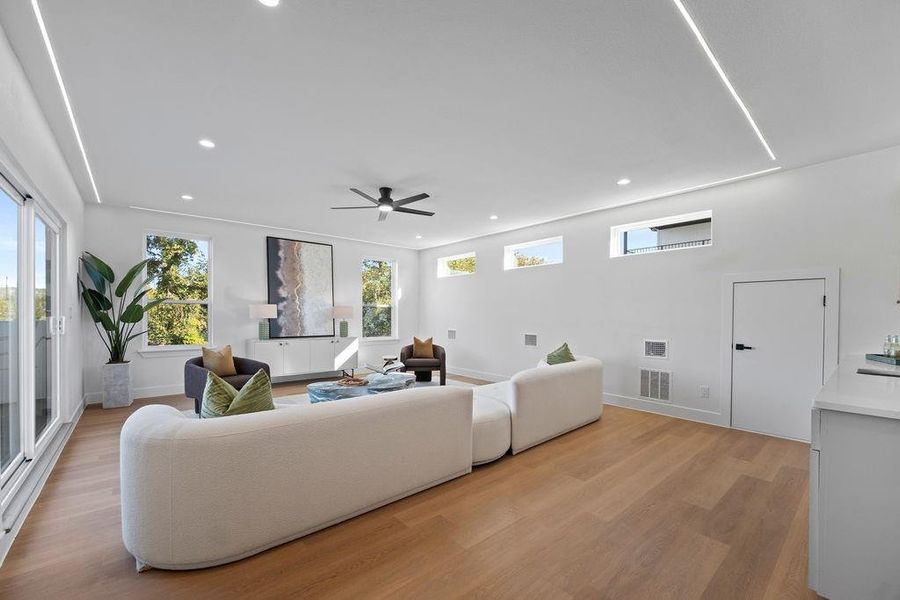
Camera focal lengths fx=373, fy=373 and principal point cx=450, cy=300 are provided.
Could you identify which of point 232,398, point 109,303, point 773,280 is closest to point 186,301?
point 109,303

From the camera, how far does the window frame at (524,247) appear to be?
5.81 meters

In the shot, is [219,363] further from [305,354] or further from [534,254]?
[534,254]

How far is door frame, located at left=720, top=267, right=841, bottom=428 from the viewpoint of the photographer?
3465 mm

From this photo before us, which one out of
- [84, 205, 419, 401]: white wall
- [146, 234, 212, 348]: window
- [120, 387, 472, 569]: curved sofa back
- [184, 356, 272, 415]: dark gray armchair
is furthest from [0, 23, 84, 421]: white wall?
[120, 387, 472, 569]: curved sofa back

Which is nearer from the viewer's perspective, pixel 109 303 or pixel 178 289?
pixel 109 303

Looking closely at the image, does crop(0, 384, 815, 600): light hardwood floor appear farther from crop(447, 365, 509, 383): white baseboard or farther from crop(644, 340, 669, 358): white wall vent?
crop(447, 365, 509, 383): white baseboard

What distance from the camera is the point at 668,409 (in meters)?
4.54

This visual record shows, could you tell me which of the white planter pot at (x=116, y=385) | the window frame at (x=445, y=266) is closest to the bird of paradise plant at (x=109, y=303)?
the white planter pot at (x=116, y=385)

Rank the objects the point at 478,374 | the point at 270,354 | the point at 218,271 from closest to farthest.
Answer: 1. the point at 218,271
2. the point at 270,354
3. the point at 478,374

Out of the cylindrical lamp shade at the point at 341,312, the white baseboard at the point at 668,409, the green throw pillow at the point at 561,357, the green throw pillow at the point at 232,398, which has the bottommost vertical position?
the white baseboard at the point at 668,409

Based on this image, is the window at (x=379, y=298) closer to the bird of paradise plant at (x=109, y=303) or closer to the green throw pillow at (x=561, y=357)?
the bird of paradise plant at (x=109, y=303)

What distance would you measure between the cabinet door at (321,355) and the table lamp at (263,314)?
741mm

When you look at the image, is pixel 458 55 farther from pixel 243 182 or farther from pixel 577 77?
pixel 243 182

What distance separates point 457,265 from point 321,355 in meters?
3.20
